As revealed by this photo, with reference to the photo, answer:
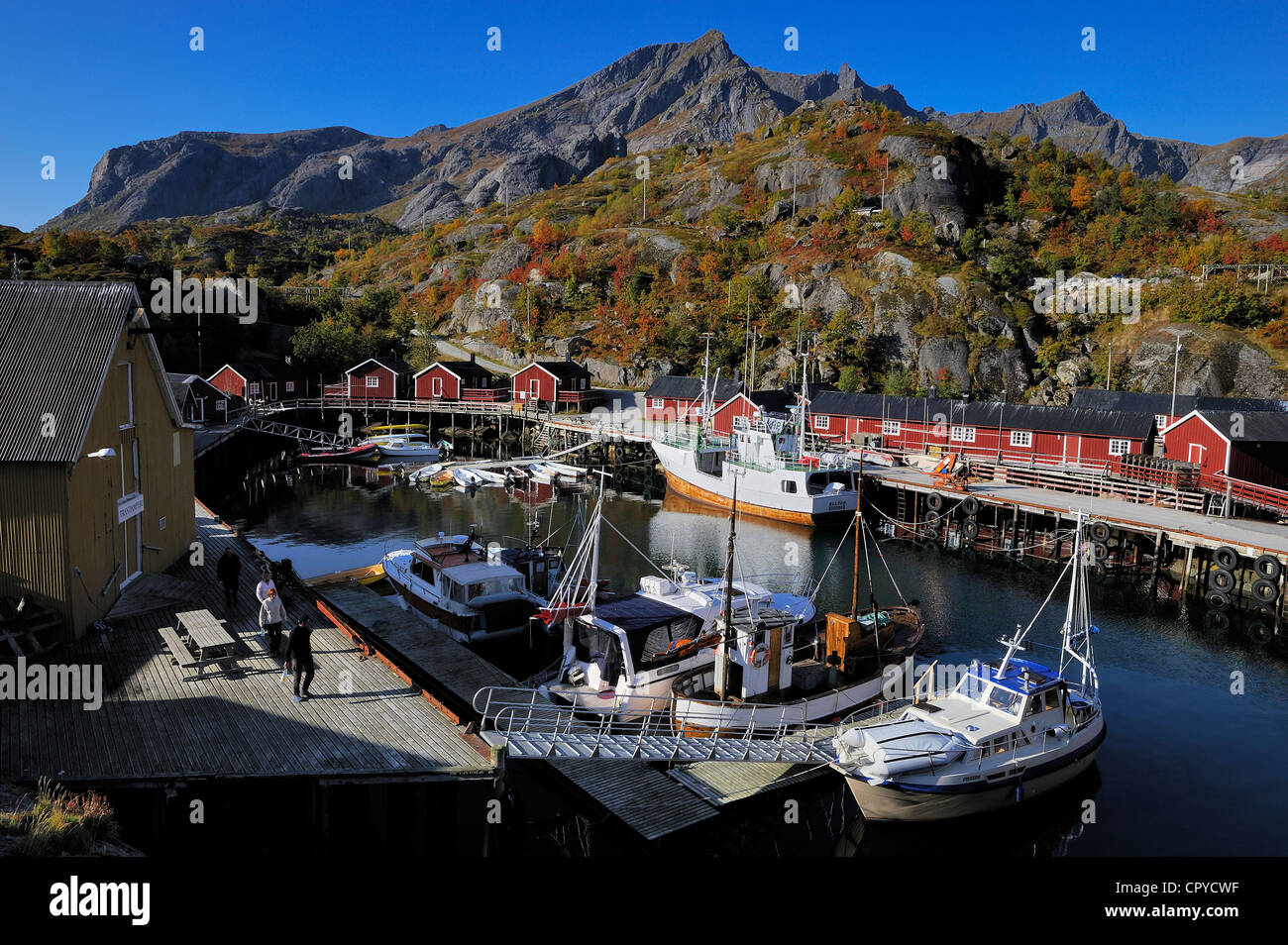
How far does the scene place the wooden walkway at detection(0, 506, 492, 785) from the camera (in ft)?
40.4

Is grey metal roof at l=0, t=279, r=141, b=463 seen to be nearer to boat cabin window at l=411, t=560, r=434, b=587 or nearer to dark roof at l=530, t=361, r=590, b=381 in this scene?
boat cabin window at l=411, t=560, r=434, b=587

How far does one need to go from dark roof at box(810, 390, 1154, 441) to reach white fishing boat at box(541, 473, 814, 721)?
3440 centimetres

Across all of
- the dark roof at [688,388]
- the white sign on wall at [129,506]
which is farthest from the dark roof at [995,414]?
the white sign on wall at [129,506]

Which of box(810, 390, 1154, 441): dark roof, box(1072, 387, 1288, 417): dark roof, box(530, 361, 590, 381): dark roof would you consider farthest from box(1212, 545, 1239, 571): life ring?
box(530, 361, 590, 381): dark roof

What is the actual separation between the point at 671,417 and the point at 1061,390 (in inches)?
1229

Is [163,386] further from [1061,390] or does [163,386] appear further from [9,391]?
[1061,390]

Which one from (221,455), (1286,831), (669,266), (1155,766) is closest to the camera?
(1286,831)

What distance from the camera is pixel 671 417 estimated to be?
69.6m

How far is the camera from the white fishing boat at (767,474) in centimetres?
4425

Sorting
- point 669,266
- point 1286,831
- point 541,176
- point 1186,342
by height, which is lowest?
point 1286,831

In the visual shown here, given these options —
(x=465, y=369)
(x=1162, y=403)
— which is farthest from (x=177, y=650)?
(x=465, y=369)

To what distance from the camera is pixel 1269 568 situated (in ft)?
96.8
